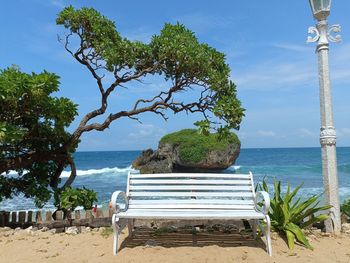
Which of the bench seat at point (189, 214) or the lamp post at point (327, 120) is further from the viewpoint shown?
the lamp post at point (327, 120)

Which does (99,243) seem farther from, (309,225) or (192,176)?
(309,225)

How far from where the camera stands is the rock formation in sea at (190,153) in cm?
3231

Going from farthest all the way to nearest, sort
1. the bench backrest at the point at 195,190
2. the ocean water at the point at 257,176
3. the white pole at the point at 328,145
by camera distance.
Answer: the ocean water at the point at 257,176 < the white pole at the point at 328,145 < the bench backrest at the point at 195,190

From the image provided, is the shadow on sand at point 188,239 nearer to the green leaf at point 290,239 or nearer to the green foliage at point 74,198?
the green leaf at point 290,239

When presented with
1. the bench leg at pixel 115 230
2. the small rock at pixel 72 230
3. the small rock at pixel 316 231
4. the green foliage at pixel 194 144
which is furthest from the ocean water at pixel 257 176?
the green foliage at pixel 194 144

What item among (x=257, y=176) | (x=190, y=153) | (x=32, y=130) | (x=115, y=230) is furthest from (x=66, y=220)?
(x=257, y=176)

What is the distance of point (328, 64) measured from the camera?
20.2ft

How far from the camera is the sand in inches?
186

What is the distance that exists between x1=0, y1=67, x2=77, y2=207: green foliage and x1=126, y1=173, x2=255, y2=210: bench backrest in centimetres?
230

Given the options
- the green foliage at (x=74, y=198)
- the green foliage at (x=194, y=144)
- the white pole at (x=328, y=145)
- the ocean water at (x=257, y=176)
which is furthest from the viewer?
the green foliage at (x=194, y=144)

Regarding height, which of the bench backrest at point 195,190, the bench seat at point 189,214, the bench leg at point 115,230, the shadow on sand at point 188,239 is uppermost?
the bench backrest at point 195,190

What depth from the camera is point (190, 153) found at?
32.2 m

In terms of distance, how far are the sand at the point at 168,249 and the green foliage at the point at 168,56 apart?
8.16ft

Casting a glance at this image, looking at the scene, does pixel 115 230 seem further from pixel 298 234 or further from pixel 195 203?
pixel 298 234
